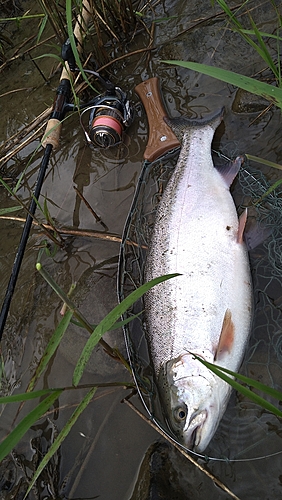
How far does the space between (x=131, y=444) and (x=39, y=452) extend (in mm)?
666

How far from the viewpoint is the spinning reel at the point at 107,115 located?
10.9 ft

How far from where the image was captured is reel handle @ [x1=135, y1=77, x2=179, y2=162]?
10.6 ft

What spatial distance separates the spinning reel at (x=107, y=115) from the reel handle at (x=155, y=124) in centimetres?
19

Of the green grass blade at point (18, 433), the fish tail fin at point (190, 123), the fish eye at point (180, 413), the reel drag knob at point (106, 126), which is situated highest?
the reel drag knob at point (106, 126)

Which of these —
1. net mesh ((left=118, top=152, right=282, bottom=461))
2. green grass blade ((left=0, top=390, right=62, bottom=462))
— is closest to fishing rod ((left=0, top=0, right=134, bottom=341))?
net mesh ((left=118, top=152, right=282, bottom=461))

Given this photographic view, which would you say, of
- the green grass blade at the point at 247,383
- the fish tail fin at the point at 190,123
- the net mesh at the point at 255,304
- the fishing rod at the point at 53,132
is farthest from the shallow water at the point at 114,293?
the green grass blade at the point at 247,383

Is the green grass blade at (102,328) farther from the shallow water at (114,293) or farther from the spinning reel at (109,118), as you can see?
the spinning reel at (109,118)

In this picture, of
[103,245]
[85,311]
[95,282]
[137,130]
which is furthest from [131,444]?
[137,130]

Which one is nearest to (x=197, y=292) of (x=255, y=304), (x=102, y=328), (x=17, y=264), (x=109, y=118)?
(x=255, y=304)

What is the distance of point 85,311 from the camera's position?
3156 millimetres

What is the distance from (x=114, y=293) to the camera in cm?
316

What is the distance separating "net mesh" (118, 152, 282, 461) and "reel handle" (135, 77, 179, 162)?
0.13 meters

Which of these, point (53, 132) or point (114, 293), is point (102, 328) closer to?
point (114, 293)

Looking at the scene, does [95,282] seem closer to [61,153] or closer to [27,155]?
[61,153]
